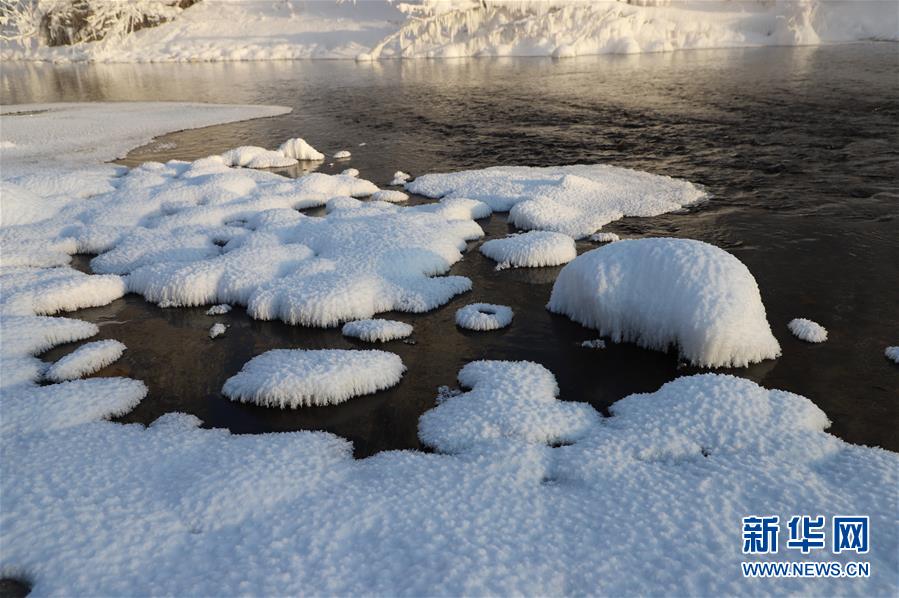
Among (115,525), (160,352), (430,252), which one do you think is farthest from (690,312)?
(160,352)

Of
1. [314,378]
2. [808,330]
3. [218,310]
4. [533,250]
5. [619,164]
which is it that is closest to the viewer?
[314,378]

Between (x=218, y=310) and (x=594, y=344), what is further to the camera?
(x=218, y=310)

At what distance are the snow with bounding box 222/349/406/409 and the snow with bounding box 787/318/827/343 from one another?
6193mm

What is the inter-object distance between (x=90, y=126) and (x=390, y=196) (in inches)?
778

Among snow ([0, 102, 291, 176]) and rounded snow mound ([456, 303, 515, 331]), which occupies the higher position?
snow ([0, 102, 291, 176])

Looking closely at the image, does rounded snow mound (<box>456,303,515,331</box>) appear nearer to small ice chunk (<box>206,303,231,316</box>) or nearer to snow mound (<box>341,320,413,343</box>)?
snow mound (<box>341,320,413,343</box>)

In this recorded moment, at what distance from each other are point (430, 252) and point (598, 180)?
294 inches

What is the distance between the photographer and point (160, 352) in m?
10.0

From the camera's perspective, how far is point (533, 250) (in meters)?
12.8

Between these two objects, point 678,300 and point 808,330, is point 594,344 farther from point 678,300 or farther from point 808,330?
point 808,330

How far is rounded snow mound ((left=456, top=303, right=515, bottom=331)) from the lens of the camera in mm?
10359

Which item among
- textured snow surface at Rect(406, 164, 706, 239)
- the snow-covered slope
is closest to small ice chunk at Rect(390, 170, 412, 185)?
textured snow surface at Rect(406, 164, 706, 239)

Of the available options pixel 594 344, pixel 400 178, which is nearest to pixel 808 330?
pixel 594 344

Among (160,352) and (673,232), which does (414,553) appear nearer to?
(160,352)
